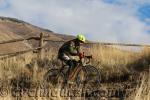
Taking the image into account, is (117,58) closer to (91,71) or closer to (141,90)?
(91,71)

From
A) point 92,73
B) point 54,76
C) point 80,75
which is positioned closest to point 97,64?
point 92,73

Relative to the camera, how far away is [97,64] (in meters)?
20.2

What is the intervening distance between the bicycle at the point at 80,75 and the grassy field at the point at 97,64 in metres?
0.29

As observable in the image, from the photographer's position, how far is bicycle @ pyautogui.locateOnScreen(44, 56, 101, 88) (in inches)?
696

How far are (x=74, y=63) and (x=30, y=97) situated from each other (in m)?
4.00

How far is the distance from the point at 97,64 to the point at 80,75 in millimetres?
2369

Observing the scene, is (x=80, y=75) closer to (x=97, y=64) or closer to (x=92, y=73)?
(x=92, y=73)

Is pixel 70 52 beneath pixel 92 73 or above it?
above

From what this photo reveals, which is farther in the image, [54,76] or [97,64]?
[97,64]

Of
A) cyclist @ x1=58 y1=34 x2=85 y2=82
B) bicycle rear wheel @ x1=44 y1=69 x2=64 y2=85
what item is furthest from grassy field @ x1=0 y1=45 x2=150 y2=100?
cyclist @ x1=58 y1=34 x2=85 y2=82

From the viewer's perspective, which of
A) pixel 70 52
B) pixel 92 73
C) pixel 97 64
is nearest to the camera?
pixel 70 52

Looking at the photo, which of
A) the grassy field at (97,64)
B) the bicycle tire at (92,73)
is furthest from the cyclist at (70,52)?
the grassy field at (97,64)

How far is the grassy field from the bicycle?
11.4 inches

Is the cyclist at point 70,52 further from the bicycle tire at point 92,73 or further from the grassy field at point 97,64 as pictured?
the grassy field at point 97,64
